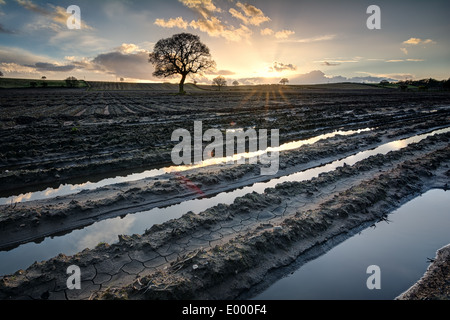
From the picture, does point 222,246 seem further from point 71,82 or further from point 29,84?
point 29,84

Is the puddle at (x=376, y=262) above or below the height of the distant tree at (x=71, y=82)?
below

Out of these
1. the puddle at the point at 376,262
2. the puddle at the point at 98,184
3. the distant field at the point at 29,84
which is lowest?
the puddle at the point at 376,262

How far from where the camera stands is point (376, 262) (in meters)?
3.87

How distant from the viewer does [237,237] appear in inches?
165

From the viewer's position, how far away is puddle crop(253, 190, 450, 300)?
10.9ft

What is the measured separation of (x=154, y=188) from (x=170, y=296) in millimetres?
3266

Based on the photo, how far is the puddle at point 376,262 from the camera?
333cm

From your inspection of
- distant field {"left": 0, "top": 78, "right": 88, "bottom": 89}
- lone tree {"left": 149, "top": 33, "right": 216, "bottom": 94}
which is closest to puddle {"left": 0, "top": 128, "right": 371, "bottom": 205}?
lone tree {"left": 149, "top": 33, "right": 216, "bottom": 94}

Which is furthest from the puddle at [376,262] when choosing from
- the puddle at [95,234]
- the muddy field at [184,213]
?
the puddle at [95,234]

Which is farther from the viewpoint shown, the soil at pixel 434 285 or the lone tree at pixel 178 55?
the lone tree at pixel 178 55

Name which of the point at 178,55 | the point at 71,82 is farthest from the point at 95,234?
the point at 71,82

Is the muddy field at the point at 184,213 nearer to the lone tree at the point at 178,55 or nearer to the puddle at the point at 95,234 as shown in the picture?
the puddle at the point at 95,234
